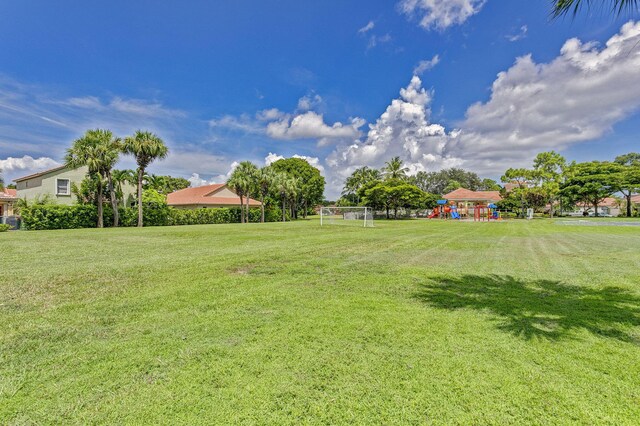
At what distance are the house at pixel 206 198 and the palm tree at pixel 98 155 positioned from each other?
42.8 feet

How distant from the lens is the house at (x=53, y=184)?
1059 inches

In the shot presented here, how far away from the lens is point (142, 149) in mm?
27641

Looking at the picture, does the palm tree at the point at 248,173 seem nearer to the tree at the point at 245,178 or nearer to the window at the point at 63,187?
the tree at the point at 245,178

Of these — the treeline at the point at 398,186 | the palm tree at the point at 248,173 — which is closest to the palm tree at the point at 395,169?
the treeline at the point at 398,186

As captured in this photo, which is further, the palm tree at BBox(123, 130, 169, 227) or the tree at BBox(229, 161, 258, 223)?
the tree at BBox(229, 161, 258, 223)

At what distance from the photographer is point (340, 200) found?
80.9m

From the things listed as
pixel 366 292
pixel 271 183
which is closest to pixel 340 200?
pixel 271 183

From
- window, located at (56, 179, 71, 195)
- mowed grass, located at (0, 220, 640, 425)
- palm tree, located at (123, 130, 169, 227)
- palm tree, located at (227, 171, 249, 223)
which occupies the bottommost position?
mowed grass, located at (0, 220, 640, 425)

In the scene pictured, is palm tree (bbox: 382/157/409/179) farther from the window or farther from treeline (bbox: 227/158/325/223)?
the window

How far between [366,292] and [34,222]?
90.8 ft

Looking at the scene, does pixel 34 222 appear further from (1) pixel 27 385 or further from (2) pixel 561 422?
(2) pixel 561 422

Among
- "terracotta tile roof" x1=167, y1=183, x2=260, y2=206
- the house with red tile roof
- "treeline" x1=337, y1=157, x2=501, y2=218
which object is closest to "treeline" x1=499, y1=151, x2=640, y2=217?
"treeline" x1=337, y1=157, x2=501, y2=218

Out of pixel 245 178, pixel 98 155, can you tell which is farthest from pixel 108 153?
pixel 245 178

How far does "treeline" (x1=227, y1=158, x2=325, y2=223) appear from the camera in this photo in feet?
119
